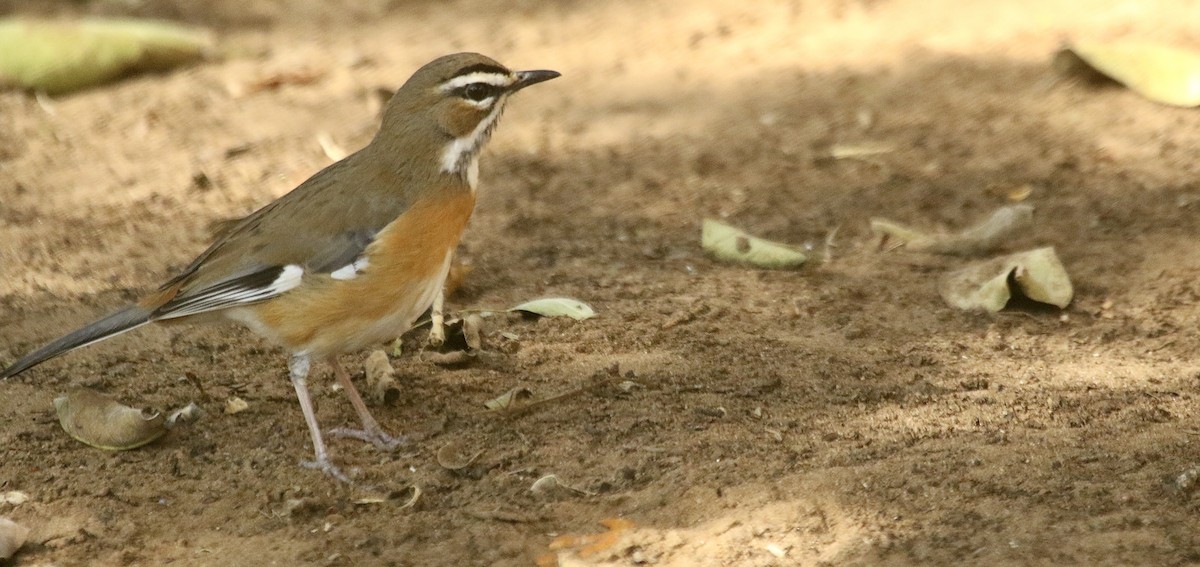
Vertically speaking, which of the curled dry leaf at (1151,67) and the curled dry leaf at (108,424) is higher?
the curled dry leaf at (108,424)

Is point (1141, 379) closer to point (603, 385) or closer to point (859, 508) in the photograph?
point (859, 508)

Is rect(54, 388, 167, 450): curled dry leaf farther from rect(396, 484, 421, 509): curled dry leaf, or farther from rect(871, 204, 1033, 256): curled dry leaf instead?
rect(871, 204, 1033, 256): curled dry leaf

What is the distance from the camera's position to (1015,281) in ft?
20.9

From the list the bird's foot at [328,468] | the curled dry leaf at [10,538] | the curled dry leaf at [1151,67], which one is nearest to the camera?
the curled dry leaf at [10,538]

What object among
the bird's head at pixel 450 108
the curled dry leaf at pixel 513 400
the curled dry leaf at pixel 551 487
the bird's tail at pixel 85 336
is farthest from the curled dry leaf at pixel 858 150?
the bird's tail at pixel 85 336

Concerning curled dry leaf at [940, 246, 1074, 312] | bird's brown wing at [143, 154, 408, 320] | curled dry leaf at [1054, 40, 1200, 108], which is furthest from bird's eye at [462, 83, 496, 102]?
curled dry leaf at [1054, 40, 1200, 108]

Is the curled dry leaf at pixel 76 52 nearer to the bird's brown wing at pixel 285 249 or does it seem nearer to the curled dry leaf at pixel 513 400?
the bird's brown wing at pixel 285 249

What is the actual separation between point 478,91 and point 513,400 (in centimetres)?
134

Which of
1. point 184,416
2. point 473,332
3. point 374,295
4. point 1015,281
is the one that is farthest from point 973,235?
point 184,416

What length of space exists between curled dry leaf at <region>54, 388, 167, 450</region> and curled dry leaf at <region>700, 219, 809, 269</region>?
Answer: 2.95 metres

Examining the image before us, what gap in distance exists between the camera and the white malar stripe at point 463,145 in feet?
19.2

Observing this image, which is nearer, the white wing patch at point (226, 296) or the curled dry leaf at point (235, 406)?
the white wing patch at point (226, 296)

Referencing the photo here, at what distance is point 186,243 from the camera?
290 inches

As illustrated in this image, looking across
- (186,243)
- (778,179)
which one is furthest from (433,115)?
(778,179)
